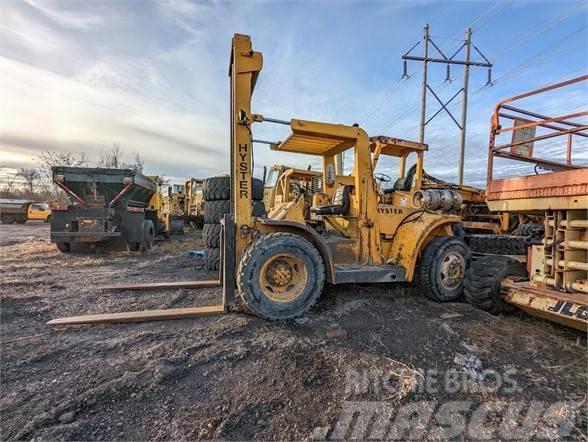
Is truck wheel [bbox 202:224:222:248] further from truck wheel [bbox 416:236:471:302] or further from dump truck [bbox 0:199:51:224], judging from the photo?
dump truck [bbox 0:199:51:224]

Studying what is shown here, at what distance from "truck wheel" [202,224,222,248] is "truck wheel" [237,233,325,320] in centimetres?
276

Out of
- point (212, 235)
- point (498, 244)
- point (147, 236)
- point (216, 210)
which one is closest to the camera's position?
point (212, 235)

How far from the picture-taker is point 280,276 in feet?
13.8

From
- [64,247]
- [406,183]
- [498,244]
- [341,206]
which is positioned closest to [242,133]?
[341,206]

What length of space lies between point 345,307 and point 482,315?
70.3 inches

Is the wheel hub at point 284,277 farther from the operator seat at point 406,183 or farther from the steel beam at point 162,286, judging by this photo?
the operator seat at point 406,183

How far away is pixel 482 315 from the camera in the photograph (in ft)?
14.2

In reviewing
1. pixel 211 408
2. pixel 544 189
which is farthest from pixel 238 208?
pixel 544 189

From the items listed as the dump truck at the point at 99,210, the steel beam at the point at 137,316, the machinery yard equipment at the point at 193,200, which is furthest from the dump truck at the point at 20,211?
the steel beam at the point at 137,316

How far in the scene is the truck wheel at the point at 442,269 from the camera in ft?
16.6

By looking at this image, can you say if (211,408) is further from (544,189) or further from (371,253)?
(544,189)

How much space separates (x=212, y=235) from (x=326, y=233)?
257 centimetres

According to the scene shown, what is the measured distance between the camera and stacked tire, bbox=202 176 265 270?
6758mm

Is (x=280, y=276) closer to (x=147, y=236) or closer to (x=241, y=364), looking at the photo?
(x=241, y=364)
